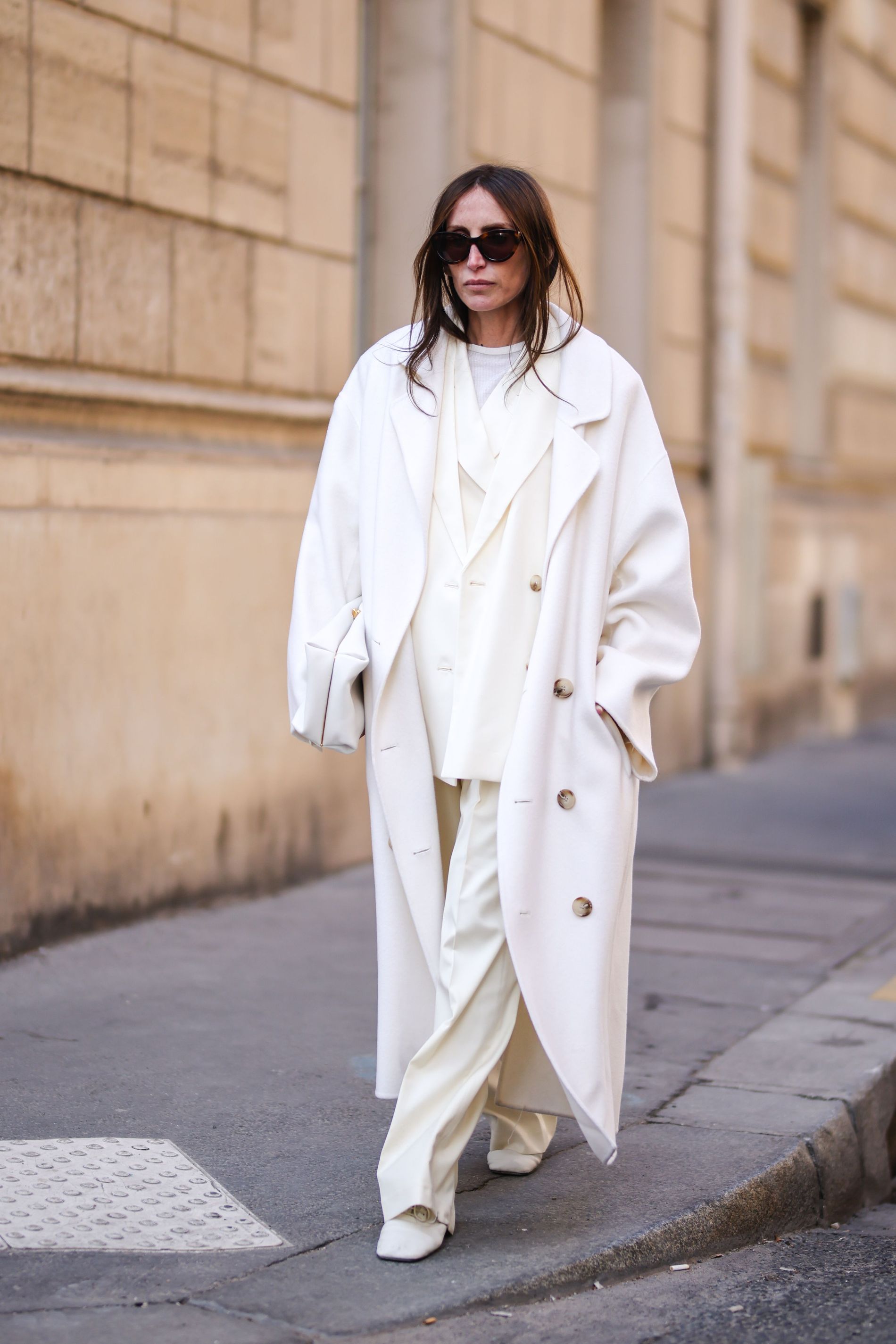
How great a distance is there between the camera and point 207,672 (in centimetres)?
611

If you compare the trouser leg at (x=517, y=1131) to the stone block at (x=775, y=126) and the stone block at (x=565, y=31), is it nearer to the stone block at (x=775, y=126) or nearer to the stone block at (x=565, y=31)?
the stone block at (x=565, y=31)

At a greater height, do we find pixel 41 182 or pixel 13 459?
pixel 41 182

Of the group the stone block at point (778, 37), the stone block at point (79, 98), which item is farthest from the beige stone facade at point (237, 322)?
the stone block at point (778, 37)

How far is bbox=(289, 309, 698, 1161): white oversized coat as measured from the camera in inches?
129

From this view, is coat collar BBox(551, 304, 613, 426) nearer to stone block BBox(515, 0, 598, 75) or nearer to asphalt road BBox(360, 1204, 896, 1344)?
asphalt road BBox(360, 1204, 896, 1344)

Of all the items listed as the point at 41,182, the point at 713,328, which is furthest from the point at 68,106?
the point at 713,328

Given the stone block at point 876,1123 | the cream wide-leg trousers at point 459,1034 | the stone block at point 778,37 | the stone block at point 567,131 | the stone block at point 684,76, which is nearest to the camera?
the cream wide-leg trousers at point 459,1034

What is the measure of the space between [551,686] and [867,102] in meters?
10.9

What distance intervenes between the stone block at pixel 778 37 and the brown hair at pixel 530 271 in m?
7.95

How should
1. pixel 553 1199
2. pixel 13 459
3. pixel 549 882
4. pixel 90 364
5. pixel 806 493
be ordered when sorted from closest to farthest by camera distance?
1. pixel 549 882
2. pixel 553 1199
3. pixel 13 459
4. pixel 90 364
5. pixel 806 493

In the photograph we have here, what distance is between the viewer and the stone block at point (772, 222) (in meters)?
10.9

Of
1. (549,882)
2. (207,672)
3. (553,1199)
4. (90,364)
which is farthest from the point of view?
(207,672)

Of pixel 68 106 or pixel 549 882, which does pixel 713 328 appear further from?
pixel 549 882

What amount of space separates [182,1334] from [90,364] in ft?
11.2
